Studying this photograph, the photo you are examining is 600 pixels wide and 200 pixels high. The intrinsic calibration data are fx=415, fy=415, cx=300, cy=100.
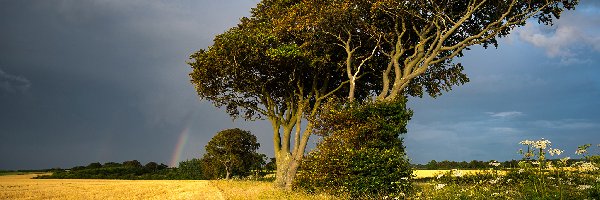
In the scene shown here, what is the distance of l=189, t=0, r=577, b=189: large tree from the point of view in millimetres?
26953

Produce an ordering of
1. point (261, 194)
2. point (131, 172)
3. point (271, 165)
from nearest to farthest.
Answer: point (261, 194)
point (271, 165)
point (131, 172)

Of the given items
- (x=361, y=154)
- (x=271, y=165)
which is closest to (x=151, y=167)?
(x=271, y=165)

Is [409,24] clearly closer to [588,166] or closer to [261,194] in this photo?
[261,194]

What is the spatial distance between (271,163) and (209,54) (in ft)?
155

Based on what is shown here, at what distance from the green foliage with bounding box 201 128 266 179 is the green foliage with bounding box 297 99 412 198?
4598cm

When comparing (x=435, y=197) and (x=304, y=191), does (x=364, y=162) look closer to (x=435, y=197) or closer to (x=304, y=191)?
(x=304, y=191)

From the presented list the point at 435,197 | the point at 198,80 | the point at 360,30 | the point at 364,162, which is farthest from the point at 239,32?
the point at 435,197

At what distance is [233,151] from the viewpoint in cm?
7069

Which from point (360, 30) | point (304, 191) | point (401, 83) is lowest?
point (304, 191)

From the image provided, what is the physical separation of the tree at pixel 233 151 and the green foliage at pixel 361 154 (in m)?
45.9

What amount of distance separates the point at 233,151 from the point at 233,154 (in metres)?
1.03

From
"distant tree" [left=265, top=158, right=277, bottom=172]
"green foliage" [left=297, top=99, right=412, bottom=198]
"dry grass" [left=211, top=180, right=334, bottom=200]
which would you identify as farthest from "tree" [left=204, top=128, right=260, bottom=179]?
"green foliage" [left=297, top=99, right=412, bottom=198]

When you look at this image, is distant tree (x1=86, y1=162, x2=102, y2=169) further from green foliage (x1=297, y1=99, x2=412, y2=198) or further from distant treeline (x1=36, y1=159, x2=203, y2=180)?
green foliage (x1=297, y1=99, x2=412, y2=198)

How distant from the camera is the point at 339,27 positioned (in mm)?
30406
